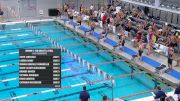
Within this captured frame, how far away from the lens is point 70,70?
16.9 m

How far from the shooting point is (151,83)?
Result: 50.9ft

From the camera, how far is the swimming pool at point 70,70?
14.5m

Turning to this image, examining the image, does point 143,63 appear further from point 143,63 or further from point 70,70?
point 70,70

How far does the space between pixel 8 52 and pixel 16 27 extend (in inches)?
275

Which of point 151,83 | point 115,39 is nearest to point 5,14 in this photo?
point 115,39

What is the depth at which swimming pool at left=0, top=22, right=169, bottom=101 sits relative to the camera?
14.5 m

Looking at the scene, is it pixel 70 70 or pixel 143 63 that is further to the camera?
pixel 70 70

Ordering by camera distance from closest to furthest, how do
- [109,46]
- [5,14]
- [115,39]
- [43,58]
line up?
[43,58]
[109,46]
[115,39]
[5,14]

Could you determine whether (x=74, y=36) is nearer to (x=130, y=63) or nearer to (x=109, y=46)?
(x=109, y=46)
